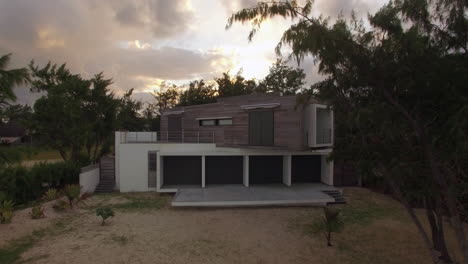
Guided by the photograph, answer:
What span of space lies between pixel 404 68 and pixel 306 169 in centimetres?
1492

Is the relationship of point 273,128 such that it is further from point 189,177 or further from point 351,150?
point 351,150

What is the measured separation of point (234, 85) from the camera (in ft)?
116

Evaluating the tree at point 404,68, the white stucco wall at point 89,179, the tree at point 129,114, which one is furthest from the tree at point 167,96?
the tree at point 404,68

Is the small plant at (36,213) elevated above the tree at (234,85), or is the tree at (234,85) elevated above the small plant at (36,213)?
the tree at (234,85)

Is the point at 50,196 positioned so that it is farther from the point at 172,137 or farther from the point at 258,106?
the point at 258,106

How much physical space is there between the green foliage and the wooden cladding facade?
30.2ft

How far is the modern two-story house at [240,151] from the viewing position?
52.1 feet

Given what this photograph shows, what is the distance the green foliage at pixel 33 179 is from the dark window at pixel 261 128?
42.2ft

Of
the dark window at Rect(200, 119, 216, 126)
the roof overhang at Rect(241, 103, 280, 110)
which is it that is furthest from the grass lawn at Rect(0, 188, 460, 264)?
the dark window at Rect(200, 119, 216, 126)

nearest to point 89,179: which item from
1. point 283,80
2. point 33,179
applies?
point 33,179

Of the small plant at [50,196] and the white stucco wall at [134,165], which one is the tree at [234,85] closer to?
the white stucco wall at [134,165]

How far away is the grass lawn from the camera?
28.7 feet

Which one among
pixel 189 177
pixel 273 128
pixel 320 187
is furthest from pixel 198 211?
pixel 320 187

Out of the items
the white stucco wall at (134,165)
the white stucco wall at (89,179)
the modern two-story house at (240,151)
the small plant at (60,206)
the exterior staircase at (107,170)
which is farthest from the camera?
the exterior staircase at (107,170)
